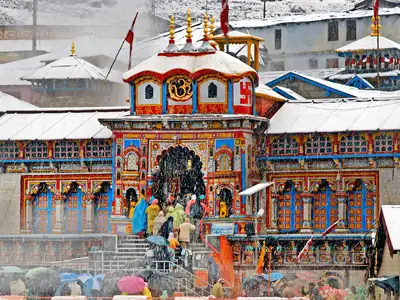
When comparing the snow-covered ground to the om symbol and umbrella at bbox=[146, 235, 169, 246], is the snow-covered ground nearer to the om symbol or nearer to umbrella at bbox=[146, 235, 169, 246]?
the om symbol

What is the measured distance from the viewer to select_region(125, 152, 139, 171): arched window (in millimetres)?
55125

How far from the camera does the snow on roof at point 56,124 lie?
57.1 meters

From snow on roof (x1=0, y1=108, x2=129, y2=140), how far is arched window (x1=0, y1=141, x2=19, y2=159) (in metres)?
0.33

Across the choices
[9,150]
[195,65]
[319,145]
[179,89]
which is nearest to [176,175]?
[179,89]

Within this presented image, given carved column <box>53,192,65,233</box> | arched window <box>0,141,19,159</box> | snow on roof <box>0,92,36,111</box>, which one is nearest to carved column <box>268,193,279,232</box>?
carved column <box>53,192,65,233</box>

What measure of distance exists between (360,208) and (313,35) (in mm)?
35756

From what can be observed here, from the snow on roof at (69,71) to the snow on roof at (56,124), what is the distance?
19871 mm

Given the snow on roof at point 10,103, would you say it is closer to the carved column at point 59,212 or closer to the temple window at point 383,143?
the carved column at point 59,212

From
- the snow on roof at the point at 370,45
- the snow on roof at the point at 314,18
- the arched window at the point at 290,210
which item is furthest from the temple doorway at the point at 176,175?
the snow on roof at the point at 314,18

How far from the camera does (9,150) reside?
57875 millimetres

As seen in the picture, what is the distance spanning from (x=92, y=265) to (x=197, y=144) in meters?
5.04

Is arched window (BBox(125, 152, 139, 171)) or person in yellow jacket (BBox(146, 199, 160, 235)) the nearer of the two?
person in yellow jacket (BBox(146, 199, 160, 235))

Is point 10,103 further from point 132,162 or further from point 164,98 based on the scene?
point 164,98

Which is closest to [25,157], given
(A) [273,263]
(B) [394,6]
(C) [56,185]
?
(C) [56,185]
